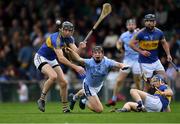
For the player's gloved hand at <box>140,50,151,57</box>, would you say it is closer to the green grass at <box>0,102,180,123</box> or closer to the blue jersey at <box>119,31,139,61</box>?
the blue jersey at <box>119,31,139,61</box>

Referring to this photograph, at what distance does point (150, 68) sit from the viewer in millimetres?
21156

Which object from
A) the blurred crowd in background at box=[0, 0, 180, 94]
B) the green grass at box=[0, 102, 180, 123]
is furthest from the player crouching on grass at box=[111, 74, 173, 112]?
the blurred crowd in background at box=[0, 0, 180, 94]

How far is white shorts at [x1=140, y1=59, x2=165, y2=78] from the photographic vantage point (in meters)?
21.1

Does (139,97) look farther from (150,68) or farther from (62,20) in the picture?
(62,20)

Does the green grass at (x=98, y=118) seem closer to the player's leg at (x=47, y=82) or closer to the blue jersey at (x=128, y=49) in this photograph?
the player's leg at (x=47, y=82)

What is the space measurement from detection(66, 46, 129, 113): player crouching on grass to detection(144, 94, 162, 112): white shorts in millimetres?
992

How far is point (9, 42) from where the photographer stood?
3012 cm

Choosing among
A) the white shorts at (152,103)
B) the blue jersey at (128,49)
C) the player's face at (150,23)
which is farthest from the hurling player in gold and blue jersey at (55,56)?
the blue jersey at (128,49)

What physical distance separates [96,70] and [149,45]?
2.84 m

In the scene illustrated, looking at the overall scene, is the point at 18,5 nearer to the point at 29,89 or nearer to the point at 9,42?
the point at 9,42

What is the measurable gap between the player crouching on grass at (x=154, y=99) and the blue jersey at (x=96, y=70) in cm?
79

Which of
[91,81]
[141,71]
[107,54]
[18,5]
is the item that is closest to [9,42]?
[18,5]

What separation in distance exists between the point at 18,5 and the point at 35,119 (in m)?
15.1

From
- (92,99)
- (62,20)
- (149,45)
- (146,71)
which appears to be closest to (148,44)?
(149,45)
